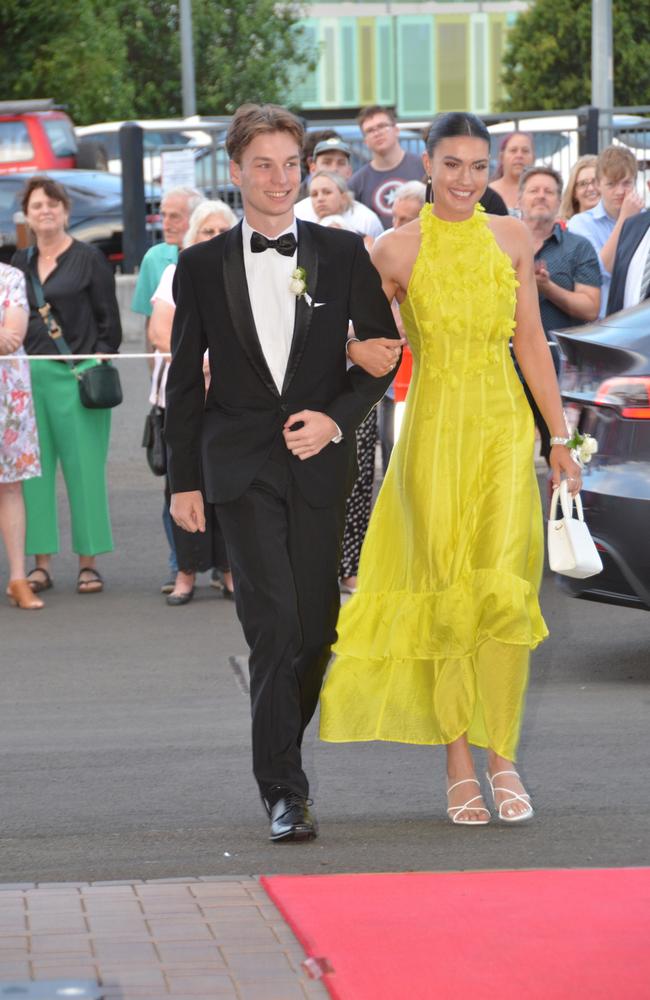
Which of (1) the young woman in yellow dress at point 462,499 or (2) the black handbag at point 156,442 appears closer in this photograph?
(1) the young woman in yellow dress at point 462,499

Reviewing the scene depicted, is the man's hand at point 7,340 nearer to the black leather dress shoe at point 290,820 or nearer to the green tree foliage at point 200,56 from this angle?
the black leather dress shoe at point 290,820

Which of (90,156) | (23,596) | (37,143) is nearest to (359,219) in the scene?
(23,596)

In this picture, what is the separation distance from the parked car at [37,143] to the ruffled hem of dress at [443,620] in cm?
2104

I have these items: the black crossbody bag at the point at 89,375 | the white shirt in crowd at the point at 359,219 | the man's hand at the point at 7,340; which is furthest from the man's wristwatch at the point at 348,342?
the white shirt in crowd at the point at 359,219

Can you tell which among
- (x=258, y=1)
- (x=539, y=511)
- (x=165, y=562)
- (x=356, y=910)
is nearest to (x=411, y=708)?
(x=539, y=511)

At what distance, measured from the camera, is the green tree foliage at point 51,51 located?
114ft

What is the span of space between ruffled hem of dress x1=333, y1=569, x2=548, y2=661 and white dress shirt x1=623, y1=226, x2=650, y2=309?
15.1 feet

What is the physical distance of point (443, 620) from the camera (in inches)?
228

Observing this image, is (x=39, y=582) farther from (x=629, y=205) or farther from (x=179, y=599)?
(x=629, y=205)

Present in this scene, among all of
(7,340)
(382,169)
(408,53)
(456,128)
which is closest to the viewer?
(456,128)

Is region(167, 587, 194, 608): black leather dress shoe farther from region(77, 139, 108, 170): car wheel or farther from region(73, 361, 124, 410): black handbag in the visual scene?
Result: region(77, 139, 108, 170): car wheel

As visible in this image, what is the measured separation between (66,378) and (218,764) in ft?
13.5

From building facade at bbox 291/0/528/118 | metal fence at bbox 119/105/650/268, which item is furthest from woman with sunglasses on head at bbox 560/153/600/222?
building facade at bbox 291/0/528/118

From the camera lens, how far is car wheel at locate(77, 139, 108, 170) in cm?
2786
